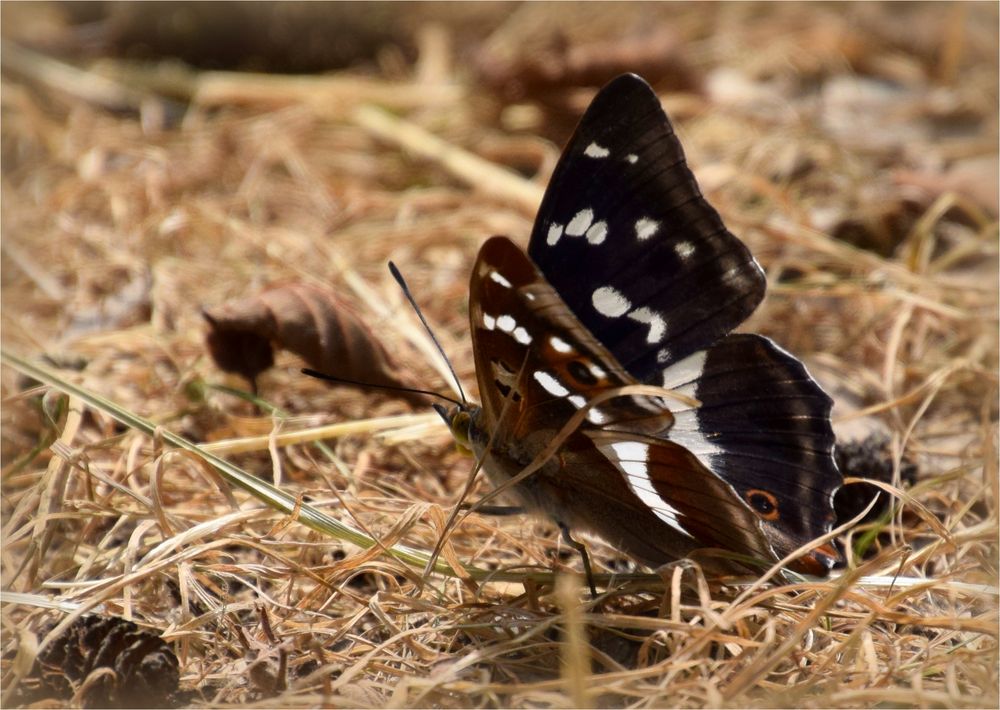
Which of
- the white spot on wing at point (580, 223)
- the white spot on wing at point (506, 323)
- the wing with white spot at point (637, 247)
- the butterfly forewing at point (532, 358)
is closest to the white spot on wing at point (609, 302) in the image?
the wing with white spot at point (637, 247)

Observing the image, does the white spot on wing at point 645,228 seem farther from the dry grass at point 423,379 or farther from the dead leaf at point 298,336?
the dead leaf at point 298,336

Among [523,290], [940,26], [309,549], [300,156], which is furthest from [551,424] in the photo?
[940,26]

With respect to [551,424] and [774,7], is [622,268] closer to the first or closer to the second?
[551,424]

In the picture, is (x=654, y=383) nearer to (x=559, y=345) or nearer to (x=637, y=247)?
(x=637, y=247)

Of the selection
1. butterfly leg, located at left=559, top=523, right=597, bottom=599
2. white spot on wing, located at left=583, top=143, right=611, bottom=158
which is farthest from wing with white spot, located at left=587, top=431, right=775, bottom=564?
white spot on wing, located at left=583, top=143, right=611, bottom=158

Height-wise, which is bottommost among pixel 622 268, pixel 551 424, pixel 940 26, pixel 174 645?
pixel 174 645

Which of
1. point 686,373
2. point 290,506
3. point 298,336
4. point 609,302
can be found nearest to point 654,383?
point 686,373
